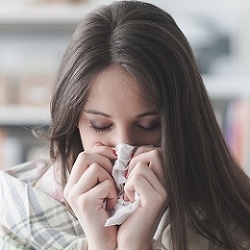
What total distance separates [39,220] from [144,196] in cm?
28

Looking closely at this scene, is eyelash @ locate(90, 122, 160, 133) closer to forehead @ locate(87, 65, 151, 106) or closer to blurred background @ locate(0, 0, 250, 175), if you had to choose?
forehead @ locate(87, 65, 151, 106)

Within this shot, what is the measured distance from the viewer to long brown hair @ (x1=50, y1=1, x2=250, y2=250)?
48.8 inches

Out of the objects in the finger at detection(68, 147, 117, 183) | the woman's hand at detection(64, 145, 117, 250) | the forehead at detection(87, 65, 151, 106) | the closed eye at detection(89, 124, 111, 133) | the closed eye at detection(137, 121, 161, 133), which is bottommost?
the woman's hand at detection(64, 145, 117, 250)

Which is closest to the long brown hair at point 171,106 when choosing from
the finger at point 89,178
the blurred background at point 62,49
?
the finger at point 89,178

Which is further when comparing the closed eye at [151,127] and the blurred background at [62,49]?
the blurred background at [62,49]

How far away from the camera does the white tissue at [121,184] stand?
4.10ft

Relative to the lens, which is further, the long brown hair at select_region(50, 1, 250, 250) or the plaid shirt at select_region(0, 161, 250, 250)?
the plaid shirt at select_region(0, 161, 250, 250)

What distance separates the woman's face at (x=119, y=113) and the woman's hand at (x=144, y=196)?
0.12ft

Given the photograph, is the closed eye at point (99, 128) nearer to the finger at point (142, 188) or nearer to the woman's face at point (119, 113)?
the woman's face at point (119, 113)

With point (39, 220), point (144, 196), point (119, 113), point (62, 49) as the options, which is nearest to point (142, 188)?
point (144, 196)

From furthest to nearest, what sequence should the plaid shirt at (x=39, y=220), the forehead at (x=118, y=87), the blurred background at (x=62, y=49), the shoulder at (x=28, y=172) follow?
1. the blurred background at (x=62, y=49)
2. the shoulder at (x=28, y=172)
3. the plaid shirt at (x=39, y=220)
4. the forehead at (x=118, y=87)

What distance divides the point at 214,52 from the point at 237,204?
140 cm

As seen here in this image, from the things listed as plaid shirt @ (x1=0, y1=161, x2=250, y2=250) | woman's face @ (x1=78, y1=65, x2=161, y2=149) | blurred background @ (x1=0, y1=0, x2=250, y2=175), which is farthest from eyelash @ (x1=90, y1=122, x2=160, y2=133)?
blurred background @ (x1=0, y1=0, x2=250, y2=175)

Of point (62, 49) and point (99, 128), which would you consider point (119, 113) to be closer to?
point (99, 128)
